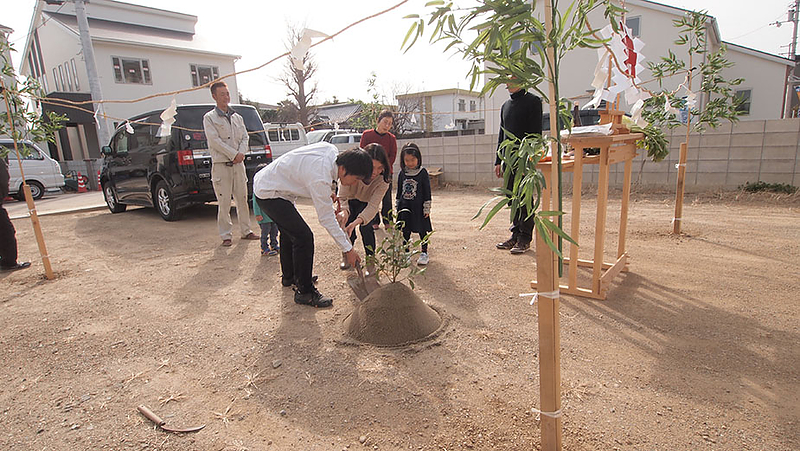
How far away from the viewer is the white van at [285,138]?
10902mm

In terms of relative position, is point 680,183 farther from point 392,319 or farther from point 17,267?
point 17,267

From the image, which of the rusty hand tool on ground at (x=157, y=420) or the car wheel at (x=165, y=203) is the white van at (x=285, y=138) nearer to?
the car wheel at (x=165, y=203)

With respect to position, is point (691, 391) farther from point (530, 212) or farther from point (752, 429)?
point (530, 212)

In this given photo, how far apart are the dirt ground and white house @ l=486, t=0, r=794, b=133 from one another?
11712 mm

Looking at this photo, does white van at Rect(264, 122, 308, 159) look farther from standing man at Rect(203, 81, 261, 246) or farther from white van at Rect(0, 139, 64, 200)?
white van at Rect(0, 139, 64, 200)

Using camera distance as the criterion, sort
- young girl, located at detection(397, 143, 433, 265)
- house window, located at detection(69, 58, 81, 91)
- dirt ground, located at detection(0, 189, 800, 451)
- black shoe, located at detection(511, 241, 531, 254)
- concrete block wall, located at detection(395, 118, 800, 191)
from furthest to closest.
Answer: house window, located at detection(69, 58, 81, 91), concrete block wall, located at detection(395, 118, 800, 191), black shoe, located at detection(511, 241, 531, 254), young girl, located at detection(397, 143, 433, 265), dirt ground, located at detection(0, 189, 800, 451)

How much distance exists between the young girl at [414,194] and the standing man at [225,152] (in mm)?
2285

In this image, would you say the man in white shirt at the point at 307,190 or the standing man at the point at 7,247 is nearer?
the man in white shirt at the point at 307,190

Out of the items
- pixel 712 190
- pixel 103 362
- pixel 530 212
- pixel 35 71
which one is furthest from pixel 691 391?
pixel 35 71

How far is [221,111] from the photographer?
502 cm

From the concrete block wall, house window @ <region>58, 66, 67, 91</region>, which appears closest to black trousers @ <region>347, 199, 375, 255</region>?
the concrete block wall

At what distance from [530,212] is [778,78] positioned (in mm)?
19332

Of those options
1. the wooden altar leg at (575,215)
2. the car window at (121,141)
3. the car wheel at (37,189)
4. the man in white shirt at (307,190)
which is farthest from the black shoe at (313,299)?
the car wheel at (37,189)

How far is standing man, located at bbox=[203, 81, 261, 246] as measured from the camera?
4953 millimetres
